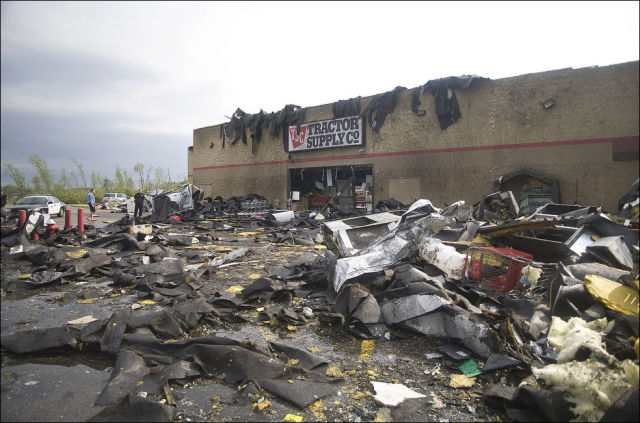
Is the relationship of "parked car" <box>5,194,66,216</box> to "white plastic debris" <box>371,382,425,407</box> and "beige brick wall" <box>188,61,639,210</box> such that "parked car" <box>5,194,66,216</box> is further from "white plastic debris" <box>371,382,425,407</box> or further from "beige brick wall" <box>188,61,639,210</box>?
"white plastic debris" <box>371,382,425,407</box>

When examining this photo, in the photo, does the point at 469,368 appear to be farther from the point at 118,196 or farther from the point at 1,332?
the point at 118,196

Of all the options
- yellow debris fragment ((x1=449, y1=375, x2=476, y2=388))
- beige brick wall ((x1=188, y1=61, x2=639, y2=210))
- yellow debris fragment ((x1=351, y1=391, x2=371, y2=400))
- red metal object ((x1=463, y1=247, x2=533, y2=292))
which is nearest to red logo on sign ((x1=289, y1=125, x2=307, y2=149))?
beige brick wall ((x1=188, y1=61, x2=639, y2=210))

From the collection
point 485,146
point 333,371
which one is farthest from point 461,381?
point 485,146

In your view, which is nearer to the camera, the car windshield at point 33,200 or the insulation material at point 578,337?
the insulation material at point 578,337

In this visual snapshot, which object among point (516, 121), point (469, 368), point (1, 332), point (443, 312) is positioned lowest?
point (469, 368)

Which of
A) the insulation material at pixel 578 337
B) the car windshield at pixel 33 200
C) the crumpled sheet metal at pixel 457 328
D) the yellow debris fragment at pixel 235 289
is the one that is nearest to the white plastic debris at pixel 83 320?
the yellow debris fragment at pixel 235 289

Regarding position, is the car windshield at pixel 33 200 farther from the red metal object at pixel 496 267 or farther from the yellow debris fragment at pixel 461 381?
the yellow debris fragment at pixel 461 381

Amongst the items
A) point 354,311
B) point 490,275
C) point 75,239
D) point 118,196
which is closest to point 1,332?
point 354,311

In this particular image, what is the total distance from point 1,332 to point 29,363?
1297mm

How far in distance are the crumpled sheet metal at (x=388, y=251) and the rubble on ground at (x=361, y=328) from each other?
3 centimetres

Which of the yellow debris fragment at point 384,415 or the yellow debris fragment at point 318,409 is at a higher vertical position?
the yellow debris fragment at point 384,415

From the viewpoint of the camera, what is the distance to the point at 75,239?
9.54m

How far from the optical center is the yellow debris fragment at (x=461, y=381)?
9.78ft

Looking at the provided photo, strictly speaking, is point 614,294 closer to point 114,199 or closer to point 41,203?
point 41,203
